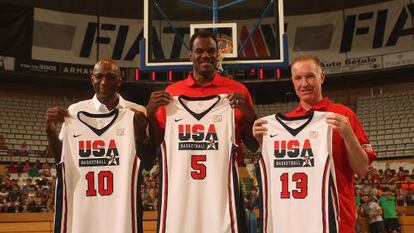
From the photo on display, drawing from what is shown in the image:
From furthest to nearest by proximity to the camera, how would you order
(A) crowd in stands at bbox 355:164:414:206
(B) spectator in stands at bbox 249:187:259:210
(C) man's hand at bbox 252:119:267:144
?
(A) crowd in stands at bbox 355:164:414:206, (B) spectator in stands at bbox 249:187:259:210, (C) man's hand at bbox 252:119:267:144

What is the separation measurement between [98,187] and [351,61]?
17146 mm

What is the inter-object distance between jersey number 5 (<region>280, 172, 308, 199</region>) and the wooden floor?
21.5ft

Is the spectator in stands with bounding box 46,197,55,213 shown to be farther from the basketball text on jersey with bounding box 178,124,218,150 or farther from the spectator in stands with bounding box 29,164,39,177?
the basketball text on jersey with bounding box 178,124,218,150

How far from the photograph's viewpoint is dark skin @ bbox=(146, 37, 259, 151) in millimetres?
3761

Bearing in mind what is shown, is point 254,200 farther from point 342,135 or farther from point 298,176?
point 342,135

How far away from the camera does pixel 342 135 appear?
3.31 metres

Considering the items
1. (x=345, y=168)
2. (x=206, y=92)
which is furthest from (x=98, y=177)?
(x=345, y=168)

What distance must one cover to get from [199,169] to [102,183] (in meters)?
0.81

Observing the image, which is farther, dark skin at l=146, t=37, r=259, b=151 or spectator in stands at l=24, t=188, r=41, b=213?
spectator in stands at l=24, t=188, r=41, b=213

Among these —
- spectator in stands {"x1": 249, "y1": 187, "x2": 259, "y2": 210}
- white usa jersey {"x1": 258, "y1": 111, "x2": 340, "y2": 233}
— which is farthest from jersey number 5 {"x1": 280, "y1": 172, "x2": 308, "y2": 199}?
spectator in stands {"x1": 249, "y1": 187, "x2": 259, "y2": 210}

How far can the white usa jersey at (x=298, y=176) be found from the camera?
346cm

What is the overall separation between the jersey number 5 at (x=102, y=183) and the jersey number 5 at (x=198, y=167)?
676mm

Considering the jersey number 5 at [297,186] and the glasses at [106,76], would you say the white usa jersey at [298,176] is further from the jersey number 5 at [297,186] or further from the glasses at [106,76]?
the glasses at [106,76]

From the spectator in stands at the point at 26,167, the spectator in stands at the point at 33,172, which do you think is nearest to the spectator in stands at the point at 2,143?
the spectator in stands at the point at 26,167
